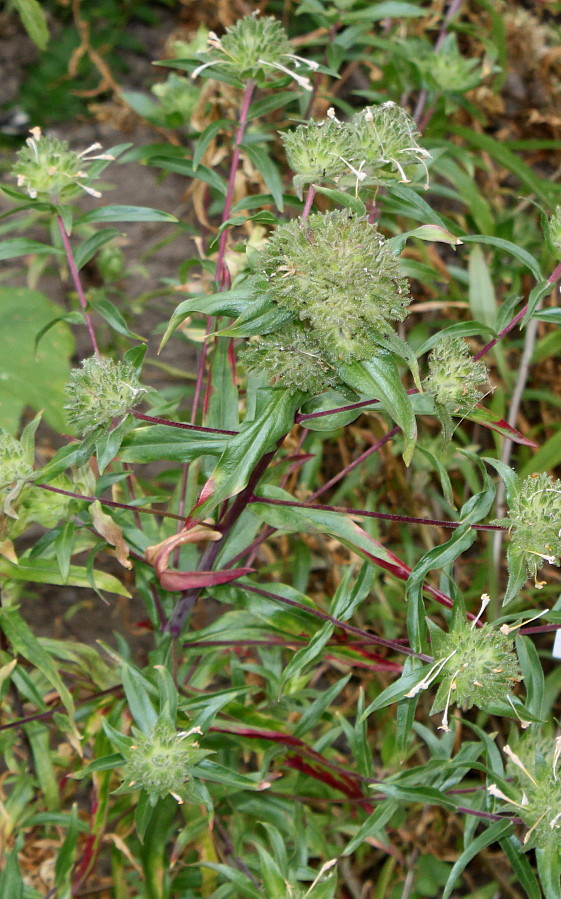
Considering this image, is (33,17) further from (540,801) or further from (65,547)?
(540,801)

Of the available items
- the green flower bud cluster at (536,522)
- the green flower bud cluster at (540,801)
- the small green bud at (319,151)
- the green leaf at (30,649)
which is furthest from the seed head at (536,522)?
the green leaf at (30,649)

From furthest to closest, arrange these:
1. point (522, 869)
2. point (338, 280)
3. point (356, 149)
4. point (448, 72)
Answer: point (448, 72), point (522, 869), point (356, 149), point (338, 280)

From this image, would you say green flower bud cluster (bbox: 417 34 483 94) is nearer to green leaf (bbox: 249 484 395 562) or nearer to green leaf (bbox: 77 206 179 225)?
green leaf (bbox: 77 206 179 225)

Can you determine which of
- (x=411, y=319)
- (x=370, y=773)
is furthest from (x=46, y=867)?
(x=411, y=319)

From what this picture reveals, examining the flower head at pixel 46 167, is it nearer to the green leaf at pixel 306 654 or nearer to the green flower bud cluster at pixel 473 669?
the green leaf at pixel 306 654

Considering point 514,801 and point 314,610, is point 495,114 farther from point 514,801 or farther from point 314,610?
point 514,801

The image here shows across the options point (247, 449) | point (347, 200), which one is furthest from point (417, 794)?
point (347, 200)
